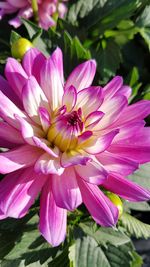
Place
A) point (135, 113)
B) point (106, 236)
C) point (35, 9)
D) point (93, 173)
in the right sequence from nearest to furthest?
point (93, 173) < point (135, 113) < point (106, 236) < point (35, 9)

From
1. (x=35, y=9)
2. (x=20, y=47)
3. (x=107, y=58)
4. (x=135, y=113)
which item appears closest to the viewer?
(x=135, y=113)

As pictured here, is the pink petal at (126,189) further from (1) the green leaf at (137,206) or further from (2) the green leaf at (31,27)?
Result: (2) the green leaf at (31,27)

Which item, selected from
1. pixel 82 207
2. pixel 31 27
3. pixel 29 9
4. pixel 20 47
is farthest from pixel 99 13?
pixel 82 207

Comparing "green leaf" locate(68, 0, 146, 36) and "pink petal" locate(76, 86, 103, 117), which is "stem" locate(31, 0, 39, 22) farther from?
"pink petal" locate(76, 86, 103, 117)

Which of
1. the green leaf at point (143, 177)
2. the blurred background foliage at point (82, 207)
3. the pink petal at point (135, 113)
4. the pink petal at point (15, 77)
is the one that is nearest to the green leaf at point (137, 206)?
the blurred background foliage at point (82, 207)

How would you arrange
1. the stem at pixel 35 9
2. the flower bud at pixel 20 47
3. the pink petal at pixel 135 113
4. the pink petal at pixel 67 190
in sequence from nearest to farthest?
the pink petal at pixel 67 190 → the pink petal at pixel 135 113 → the flower bud at pixel 20 47 → the stem at pixel 35 9

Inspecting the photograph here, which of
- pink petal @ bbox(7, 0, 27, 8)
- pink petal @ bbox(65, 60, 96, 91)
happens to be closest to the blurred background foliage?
pink petal @ bbox(7, 0, 27, 8)

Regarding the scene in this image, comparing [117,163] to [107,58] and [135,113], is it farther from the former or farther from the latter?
[107,58]
